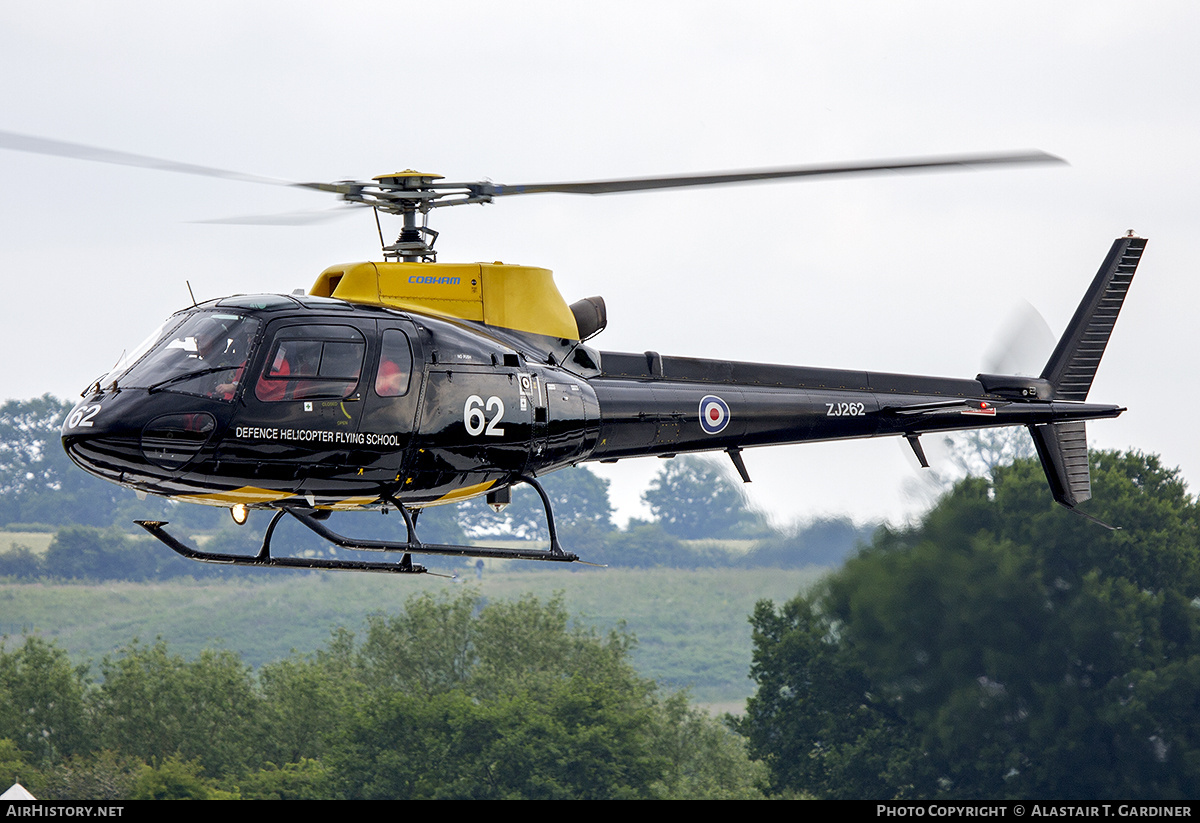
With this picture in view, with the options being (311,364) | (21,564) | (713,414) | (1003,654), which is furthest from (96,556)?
(311,364)

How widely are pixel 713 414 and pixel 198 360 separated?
15.9 feet

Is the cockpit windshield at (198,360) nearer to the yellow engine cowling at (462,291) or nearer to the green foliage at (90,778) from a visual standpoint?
the yellow engine cowling at (462,291)

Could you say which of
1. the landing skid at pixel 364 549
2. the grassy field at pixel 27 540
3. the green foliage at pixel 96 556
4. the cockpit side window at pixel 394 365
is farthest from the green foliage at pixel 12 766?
the cockpit side window at pixel 394 365

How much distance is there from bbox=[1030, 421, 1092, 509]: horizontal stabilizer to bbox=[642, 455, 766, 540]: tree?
162ft

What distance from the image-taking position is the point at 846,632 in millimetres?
37594

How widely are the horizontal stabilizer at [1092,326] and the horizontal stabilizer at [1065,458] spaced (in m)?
0.46

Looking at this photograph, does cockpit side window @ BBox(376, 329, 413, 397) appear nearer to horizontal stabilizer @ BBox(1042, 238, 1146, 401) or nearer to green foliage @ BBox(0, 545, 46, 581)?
horizontal stabilizer @ BBox(1042, 238, 1146, 401)

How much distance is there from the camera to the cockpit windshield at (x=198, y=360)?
9188 mm

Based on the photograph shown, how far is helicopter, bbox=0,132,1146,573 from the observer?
9.23 metres

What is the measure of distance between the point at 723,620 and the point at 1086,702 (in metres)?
16.5

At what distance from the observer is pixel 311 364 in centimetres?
948

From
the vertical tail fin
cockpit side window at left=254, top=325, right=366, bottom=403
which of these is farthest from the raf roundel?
the vertical tail fin

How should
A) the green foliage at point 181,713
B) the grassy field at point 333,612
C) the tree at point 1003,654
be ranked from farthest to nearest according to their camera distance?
1. the grassy field at point 333,612
2. the green foliage at point 181,713
3. the tree at point 1003,654
